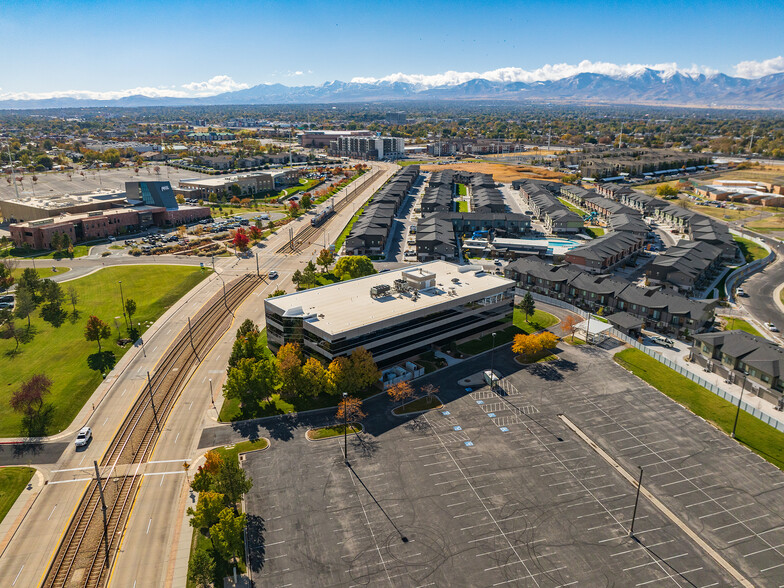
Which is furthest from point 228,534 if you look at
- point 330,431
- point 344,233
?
point 344,233

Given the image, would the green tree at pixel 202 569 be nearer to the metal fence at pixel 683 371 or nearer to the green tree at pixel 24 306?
the green tree at pixel 24 306

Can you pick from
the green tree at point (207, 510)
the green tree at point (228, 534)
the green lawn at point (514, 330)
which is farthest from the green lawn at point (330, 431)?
the green lawn at point (514, 330)

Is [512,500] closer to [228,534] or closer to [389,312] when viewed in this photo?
[228,534]

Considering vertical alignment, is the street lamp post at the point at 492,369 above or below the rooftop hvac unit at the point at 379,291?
below

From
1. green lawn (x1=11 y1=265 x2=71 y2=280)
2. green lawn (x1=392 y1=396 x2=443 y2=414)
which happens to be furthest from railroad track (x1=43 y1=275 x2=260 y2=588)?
green lawn (x1=11 y1=265 x2=71 y2=280)

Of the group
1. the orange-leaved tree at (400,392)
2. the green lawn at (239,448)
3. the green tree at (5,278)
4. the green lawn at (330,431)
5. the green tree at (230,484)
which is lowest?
the green lawn at (330,431)

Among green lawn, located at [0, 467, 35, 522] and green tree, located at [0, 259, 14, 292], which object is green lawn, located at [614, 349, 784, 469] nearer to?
green lawn, located at [0, 467, 35, 522]
